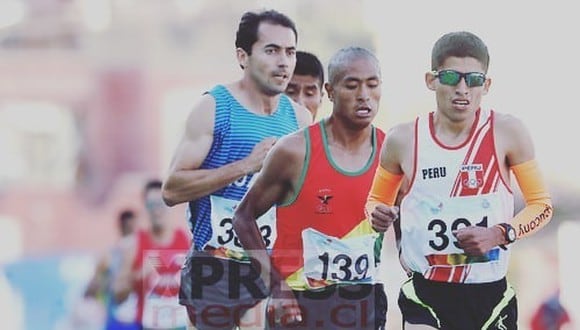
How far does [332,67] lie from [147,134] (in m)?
14.8

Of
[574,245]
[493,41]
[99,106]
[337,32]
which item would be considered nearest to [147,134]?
[99,106]

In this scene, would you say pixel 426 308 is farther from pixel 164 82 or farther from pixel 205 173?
pixel 164 82

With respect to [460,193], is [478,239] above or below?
below

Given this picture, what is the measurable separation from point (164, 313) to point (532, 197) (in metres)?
4.59

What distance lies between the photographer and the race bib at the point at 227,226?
22.4ft

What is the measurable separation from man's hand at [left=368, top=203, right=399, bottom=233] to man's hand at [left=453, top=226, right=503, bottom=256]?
289 millimetres

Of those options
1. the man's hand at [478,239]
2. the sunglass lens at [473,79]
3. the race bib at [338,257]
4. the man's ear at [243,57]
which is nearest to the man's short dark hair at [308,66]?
the man's ear at [243,57]

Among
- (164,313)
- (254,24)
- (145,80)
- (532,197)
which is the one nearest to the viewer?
(532,197)

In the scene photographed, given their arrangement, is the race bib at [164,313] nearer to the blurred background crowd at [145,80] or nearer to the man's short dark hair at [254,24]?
the man's short dark hair at [254,24]

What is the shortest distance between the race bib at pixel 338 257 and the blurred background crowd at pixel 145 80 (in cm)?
1181

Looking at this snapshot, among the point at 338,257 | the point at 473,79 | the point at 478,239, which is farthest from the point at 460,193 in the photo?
the point at 338,257

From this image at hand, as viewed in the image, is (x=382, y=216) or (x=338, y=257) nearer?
(x=382, y=216)

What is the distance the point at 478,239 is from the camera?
5.57m

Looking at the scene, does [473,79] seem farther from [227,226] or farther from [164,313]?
[164,313]
